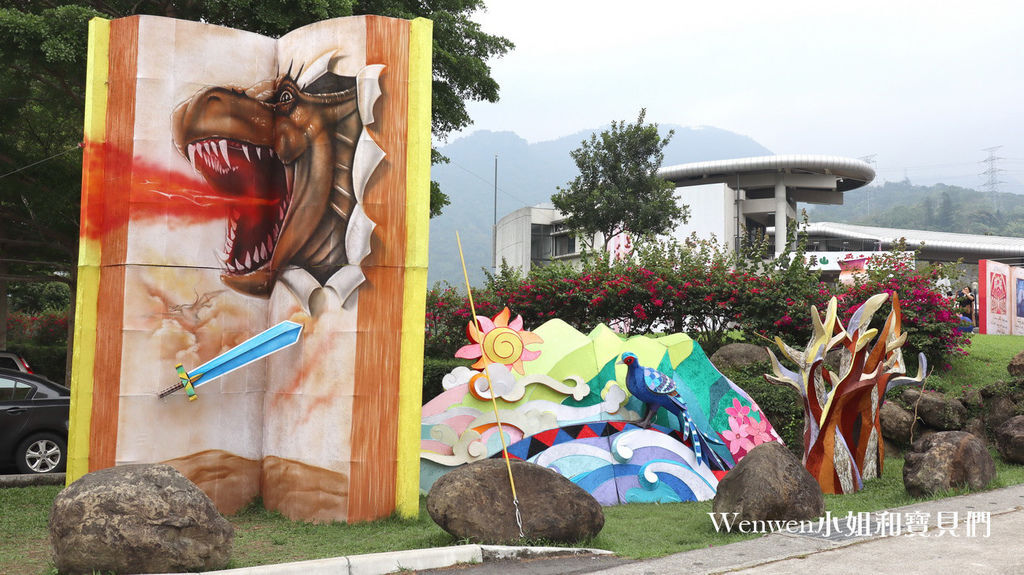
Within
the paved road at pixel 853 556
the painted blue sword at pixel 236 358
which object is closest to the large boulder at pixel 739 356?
the paved road at pixel 853 556

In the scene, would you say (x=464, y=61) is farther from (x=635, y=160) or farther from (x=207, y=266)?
(x=635, y=160)

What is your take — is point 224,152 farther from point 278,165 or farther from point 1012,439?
point 1012,439

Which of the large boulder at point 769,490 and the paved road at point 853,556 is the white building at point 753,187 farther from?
the paved road at point 853,556

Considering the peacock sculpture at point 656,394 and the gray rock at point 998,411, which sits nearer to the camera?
the peacock sculpture at point 656,394

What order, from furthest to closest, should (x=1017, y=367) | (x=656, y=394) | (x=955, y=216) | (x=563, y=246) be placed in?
(x=955, y=216) → (x=563, y=246) → (x=1017, y=367) → (x=656, y=394)

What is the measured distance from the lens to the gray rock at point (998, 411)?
12695 mm

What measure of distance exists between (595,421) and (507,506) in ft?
10.9

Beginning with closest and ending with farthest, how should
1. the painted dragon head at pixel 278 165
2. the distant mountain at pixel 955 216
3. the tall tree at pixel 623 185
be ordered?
the painted dragon head at pixel 278 165
the tall tree at pixel 623 185
the distant mountain at pixel 955 216

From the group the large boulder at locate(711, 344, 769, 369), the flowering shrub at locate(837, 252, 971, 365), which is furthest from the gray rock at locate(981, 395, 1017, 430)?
the large boulder at locate(711, 344, 769, 369)

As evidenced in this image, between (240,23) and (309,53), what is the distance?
19.1 feet

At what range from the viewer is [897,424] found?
12961 millimetres

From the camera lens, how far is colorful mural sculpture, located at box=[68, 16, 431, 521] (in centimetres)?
862

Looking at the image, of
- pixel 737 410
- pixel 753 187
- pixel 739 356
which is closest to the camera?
pixel 737 410

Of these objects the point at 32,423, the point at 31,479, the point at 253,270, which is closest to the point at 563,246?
the point at 32,423
